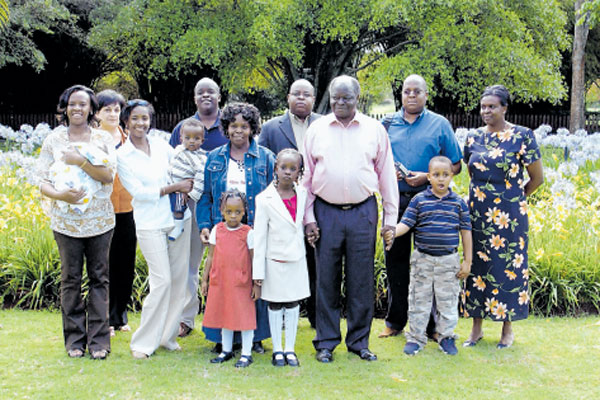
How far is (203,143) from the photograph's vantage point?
18.3 feet

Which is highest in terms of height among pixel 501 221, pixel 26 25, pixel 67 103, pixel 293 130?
pixel 26 25

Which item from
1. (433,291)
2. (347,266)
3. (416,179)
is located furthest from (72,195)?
(433,291)

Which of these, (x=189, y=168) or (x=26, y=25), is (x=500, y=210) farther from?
(x=26, y=25)

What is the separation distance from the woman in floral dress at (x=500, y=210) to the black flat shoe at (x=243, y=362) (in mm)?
2034

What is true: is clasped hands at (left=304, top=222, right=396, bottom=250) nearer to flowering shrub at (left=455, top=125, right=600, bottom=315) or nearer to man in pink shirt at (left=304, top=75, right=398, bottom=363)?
man in pink shirt at (left=304, top=75, right=398, bottom=363)

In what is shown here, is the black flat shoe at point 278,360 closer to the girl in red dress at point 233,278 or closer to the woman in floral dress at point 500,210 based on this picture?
the girl in red dress at point 233,278

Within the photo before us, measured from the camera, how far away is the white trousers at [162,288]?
4914mm

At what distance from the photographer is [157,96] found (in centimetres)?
2609

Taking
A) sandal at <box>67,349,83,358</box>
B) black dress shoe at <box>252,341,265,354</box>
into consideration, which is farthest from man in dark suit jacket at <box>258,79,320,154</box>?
sandal at <box>67,349,83,358</box>

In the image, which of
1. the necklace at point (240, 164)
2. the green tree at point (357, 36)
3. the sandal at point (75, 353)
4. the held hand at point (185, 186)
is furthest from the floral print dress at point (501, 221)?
the green tree at point (357, 36)

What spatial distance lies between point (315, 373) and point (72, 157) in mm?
2520

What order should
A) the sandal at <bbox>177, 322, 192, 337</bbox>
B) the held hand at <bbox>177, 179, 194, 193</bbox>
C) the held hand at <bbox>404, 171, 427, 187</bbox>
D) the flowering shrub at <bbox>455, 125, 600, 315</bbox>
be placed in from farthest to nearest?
the flowering shrub at <bbox>455, 125, 600, 315</bbox>, the sandal at <bbox>177, 322, 192, 337</bbox>, the held hand at <bbox>404, 171, 427, 187</bbox>, the held hand at <bbox>177, 179, 194, 193</bbox>

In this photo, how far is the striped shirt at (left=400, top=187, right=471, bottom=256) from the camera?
16.7 ft

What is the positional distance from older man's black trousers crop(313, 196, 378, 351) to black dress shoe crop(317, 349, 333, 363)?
4 cm
